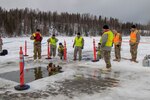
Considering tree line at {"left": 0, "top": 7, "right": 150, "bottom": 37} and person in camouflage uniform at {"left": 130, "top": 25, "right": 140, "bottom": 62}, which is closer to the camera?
person in camouflage uniform at {"left": 130, "top": 25, "right": 140, "bottom": 62}

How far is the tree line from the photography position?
74.9 meters

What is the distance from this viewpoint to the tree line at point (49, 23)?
246 feet

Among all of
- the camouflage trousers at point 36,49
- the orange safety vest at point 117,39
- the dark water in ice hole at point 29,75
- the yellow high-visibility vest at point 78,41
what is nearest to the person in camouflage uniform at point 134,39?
the orange safety vest at point 117,39

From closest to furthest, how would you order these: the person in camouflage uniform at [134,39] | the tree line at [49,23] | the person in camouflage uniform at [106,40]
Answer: the person in camouflage uniform at [106,40] < the person in camouflage uniform at [134,39] < the tree line at [49,23]

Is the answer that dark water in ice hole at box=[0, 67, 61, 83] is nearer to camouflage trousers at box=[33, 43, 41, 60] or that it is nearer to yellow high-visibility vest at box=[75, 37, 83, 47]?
camouflage trousers at box=[33, 43, 41, 60]

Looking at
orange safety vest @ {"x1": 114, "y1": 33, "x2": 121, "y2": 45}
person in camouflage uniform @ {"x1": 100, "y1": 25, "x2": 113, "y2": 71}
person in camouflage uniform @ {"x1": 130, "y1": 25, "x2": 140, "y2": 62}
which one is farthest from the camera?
orange safety vest @ {"x1": 114, "y1": 33, "x2": 121, "y2": 45}

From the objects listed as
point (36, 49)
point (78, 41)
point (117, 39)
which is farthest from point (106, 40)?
point (36, 49)

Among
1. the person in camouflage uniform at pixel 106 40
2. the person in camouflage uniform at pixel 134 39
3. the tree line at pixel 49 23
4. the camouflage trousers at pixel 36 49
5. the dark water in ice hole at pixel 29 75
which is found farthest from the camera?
the tree line at pixel 49 23

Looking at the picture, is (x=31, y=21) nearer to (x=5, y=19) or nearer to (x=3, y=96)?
(x=5, y=19)

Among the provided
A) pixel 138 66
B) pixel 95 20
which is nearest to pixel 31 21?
pixel 95 20

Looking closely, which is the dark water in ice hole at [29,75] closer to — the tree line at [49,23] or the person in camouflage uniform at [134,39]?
the person in camouflage uniform at [134,39]

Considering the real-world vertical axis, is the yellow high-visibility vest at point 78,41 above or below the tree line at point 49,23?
below

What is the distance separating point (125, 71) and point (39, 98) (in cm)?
561

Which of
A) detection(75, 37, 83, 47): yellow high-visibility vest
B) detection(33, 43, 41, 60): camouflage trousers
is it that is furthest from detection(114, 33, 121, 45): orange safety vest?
detection(33, 43, 41, 60): camouflage trousers
